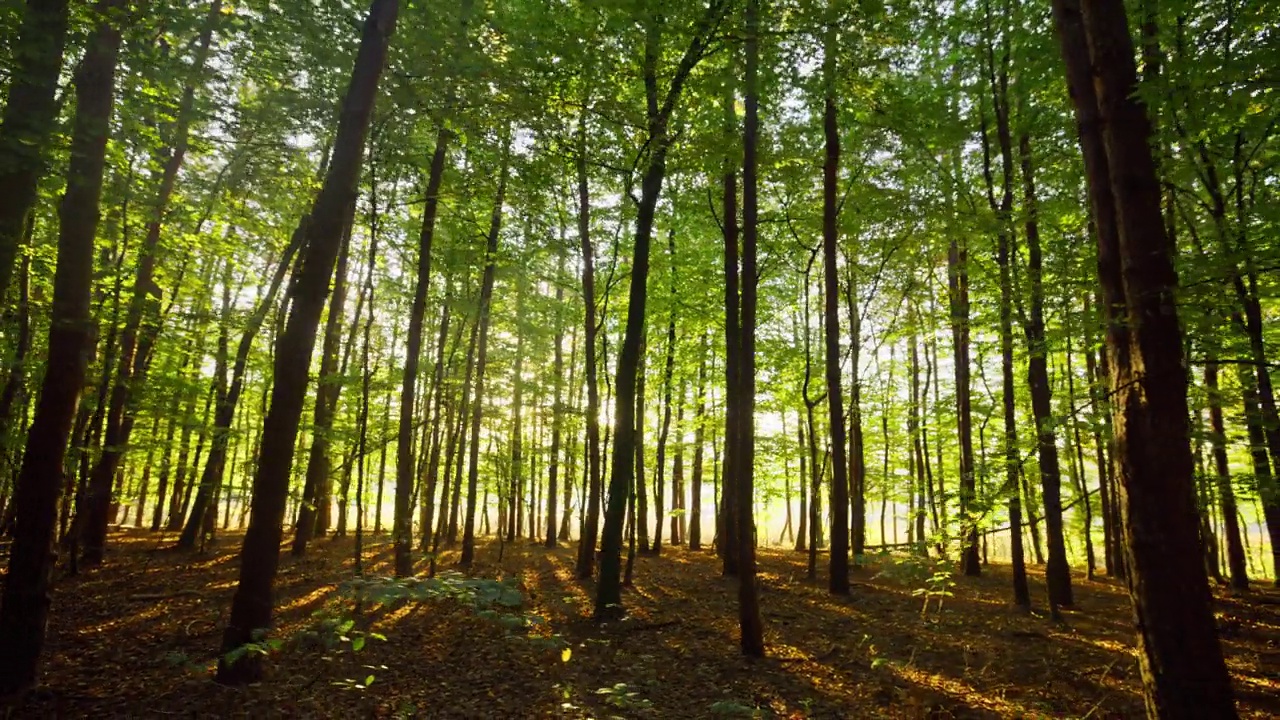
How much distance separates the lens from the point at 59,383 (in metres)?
6.41

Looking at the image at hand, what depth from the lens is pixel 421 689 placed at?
285 inches

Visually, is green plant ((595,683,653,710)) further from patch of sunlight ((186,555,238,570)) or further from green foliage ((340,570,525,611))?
patch of sunlight ((186,555,238,570))

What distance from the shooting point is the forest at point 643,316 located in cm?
461

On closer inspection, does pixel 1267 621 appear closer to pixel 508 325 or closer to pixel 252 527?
pixel 252 527

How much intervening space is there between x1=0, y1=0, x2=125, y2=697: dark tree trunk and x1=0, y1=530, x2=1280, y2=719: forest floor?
668 millimetres

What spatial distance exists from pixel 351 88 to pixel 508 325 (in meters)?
14.7

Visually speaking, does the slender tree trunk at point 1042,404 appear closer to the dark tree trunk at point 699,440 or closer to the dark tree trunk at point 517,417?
the dark tree trunk at point 699,440

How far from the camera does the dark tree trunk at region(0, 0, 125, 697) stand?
19.7 ft

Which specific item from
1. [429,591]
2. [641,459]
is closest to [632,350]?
[641,459]

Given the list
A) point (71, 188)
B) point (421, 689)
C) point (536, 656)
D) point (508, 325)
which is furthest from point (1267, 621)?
point (508, 325)

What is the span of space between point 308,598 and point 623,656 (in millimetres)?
6109

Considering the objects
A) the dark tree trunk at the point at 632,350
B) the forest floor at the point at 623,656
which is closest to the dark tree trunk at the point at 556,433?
the dark tree trunk at the point at 632,350

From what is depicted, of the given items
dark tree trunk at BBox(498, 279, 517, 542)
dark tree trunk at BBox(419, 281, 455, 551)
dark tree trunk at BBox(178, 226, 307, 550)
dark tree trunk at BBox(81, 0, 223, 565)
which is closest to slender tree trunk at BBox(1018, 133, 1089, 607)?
dark tree trunk at BBox(498, 279, 517, 542)

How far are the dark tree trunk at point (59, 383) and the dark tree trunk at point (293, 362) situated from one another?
1792 millimetres
